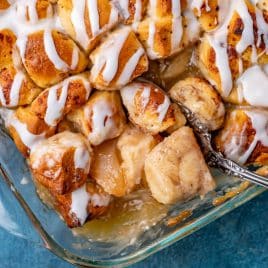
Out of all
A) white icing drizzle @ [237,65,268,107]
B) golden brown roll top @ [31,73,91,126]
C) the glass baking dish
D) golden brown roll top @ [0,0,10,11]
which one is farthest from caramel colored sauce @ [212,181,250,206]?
golden brown roll top @ [0,0,10,11]

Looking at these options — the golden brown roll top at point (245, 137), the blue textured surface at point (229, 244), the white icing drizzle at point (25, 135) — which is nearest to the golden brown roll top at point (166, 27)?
the golden brown roll top at point (245, 137)

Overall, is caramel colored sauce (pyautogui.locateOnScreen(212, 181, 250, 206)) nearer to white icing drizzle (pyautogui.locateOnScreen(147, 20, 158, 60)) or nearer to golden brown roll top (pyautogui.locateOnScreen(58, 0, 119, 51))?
white icing drizzle (pyautogui.locateOnScreen(147, 20, 158, 60))

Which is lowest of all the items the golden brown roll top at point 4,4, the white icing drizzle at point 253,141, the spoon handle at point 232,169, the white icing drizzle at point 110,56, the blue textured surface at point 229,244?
the blue textured surface at point 229,244

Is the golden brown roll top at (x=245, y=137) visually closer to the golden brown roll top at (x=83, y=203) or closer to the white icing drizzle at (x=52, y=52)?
the golden brown roll top at (x=83, y=203)

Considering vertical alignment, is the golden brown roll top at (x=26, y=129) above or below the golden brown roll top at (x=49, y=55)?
below

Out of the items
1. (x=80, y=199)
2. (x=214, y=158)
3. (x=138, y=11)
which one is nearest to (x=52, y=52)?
(x=138, y=11)

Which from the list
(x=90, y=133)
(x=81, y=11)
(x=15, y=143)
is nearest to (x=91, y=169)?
(x=90, y=133)

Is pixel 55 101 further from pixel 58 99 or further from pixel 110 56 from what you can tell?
pixel 110 56
